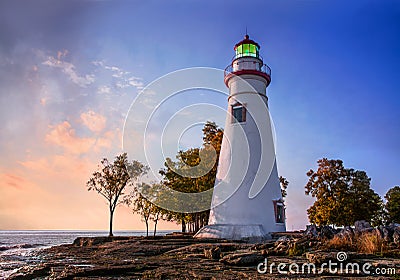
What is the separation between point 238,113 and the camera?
76.7ft

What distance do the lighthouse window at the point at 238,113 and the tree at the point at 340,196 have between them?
10.8m

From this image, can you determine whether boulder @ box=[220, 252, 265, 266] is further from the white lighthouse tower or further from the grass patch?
the white lighthouse tower

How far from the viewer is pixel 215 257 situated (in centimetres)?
1155

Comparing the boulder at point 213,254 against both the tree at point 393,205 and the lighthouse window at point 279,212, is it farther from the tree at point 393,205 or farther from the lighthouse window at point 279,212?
the tree at point 393,205

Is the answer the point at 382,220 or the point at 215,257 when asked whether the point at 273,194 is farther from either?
the point at 382,220

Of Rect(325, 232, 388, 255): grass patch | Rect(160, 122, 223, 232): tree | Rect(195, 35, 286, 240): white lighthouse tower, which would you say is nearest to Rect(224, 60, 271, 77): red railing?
Rect(195, 35, 286, 240): white lighthouse tower

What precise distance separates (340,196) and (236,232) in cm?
1265

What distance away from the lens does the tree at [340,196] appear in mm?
27703

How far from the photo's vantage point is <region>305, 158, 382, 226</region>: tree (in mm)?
27703

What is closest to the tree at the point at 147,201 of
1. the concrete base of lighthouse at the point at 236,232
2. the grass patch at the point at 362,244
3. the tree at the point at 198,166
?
the tree at the point at 198,166

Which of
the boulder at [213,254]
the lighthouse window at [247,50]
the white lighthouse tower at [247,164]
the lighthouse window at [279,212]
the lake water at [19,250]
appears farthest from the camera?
the lighthouse window at [247,50]

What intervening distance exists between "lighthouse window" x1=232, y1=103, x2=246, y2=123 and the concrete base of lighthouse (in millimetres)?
7199

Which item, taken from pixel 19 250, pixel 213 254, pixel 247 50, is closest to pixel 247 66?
pixel 247 50

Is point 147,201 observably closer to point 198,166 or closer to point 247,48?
point 198,166
